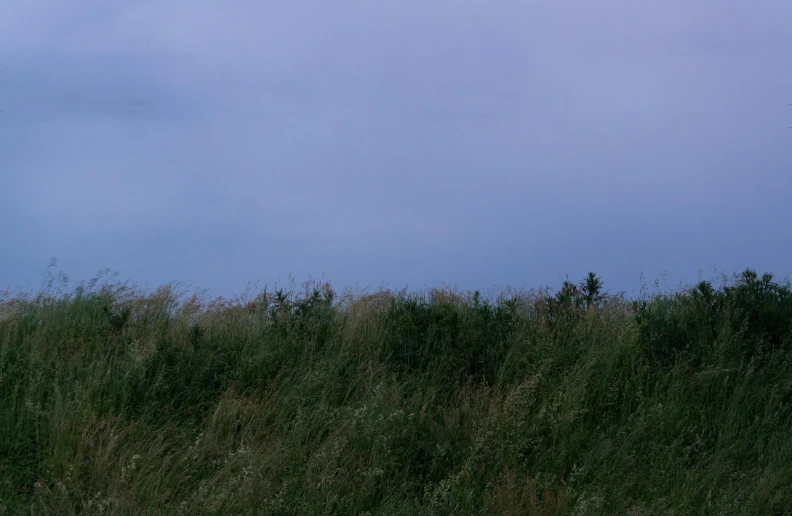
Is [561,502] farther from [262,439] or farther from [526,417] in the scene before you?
[262,439]

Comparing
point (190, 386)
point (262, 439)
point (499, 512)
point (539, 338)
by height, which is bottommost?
point (499, 512)

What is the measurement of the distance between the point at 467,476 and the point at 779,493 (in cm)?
270

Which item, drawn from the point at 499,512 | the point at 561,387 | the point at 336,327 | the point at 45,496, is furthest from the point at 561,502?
the point at 45,496

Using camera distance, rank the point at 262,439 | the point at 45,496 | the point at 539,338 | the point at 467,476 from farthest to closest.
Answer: the point at 539,338
the point at 262,439
the point at 467,476
the point at 45,496

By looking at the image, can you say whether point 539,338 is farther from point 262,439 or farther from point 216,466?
point 216,466

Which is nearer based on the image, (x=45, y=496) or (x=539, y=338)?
(x=45, y=496)

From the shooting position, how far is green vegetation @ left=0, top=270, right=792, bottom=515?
5.68 meters

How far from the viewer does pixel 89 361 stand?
23.3 feet

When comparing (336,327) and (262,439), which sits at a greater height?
(336,327)

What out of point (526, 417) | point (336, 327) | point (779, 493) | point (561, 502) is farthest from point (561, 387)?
point (336, 327)

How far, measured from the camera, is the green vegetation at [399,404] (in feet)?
18.6

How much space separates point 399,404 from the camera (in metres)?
6.73

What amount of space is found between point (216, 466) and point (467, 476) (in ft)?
7.17

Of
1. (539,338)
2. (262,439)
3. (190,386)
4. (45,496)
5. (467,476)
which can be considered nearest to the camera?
(45,496)
